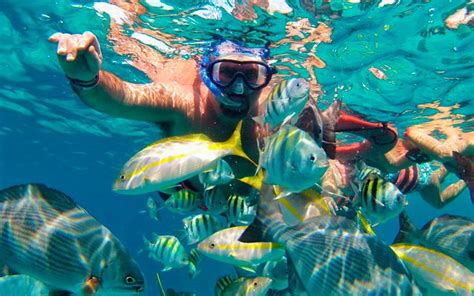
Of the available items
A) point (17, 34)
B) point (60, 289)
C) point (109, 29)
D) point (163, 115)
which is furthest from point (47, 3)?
point (60, 289)

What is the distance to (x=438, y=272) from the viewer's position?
10.7 ft

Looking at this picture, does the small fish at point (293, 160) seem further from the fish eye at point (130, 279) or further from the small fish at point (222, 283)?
the small fish at point (222, 283)

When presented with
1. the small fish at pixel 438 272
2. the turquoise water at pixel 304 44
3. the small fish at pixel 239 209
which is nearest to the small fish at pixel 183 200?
the small fish at pixel 239 209

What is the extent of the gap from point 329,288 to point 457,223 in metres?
2.62

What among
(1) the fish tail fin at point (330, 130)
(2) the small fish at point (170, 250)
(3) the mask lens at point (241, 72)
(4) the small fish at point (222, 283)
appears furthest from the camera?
(2) the small fish at point (170, 250)

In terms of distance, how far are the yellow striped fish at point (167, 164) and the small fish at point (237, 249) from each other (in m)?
1.09

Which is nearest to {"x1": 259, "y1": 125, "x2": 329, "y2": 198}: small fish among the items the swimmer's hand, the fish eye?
the fish eye

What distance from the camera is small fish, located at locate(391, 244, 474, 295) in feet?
10.7

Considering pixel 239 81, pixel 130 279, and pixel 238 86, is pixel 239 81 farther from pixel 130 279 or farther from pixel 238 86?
pixel 130 279

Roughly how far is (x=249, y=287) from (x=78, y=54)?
3.34 m

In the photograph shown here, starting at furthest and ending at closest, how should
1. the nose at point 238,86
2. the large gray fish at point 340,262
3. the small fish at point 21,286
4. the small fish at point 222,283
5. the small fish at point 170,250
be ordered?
1. the small fish at point 170,250
2. the nose at point 238,86
3. the small fish at point 222,283
4. the small fish at point 21,286
5. the large gray fish at point 340,262

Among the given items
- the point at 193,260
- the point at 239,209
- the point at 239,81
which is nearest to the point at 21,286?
the point at 239,209

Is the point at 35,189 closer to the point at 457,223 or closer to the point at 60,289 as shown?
the point at 60,289

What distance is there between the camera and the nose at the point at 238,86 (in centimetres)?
540
